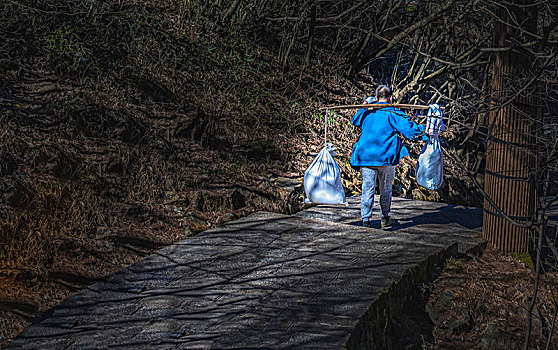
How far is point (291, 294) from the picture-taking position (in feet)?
16.9

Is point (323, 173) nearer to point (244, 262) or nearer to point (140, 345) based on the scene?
point (244, 262)

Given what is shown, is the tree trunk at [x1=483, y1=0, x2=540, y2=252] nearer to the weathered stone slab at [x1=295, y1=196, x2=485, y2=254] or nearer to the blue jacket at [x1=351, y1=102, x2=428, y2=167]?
the weathered stone slab at [x1=295, y1=196, x2=485, y2=254]

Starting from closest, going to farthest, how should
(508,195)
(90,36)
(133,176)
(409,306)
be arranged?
1. (409,306)
2. (508,195)
3. (133,176)
4. (90,36)

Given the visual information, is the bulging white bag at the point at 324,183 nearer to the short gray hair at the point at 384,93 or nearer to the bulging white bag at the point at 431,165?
the short gray hair at the point at 384,93

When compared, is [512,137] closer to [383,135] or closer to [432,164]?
[432,164]

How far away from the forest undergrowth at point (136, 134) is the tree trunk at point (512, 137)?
208cm

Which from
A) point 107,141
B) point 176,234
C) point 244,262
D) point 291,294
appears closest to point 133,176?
point 107,141

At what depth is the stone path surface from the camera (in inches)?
172

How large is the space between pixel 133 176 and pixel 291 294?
11.4 feet

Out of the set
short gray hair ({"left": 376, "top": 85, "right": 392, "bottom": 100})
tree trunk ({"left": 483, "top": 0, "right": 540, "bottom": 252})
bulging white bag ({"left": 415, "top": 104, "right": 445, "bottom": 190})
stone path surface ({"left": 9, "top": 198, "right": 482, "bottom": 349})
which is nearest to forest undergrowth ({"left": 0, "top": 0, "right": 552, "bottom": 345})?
stone path surface ({"left": 9, "top": 198, "right": 482, "bottom": 349})

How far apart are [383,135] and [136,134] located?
365 centimetres

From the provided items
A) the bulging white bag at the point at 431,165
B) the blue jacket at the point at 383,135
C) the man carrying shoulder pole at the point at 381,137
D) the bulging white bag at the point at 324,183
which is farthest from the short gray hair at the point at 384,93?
the bulging white bag at the point at 324,183

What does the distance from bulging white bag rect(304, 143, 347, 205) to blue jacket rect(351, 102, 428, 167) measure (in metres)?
0.52

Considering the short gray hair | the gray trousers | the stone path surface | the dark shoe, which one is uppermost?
the short gray hair
